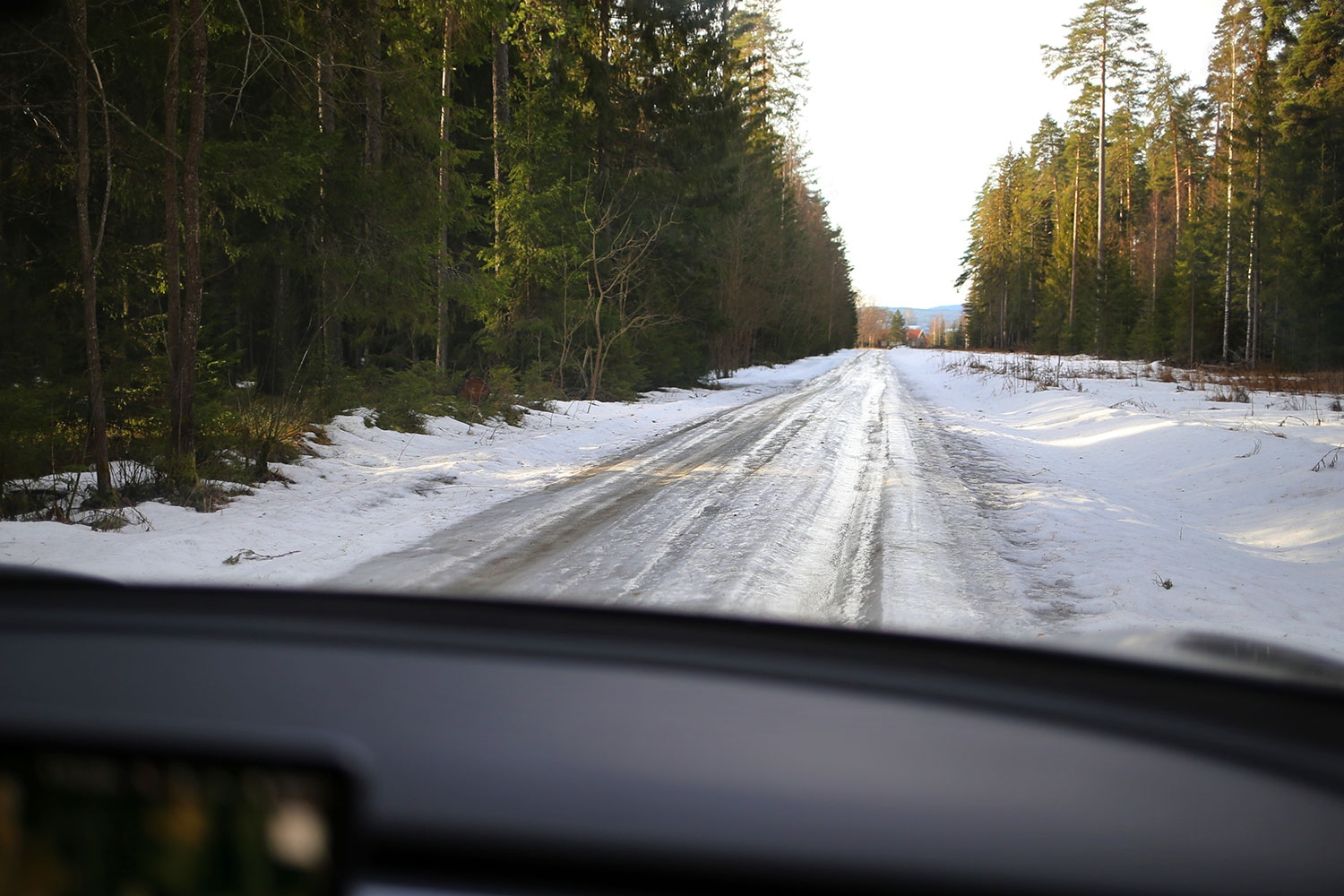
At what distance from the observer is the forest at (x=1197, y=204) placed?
31594 mm

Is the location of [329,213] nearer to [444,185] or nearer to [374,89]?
[374,89]

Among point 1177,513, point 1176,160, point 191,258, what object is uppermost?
point 1176,160

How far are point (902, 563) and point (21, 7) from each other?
654 cm

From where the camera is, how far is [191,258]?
939 cm

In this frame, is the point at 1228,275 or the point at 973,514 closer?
the point at 973,514

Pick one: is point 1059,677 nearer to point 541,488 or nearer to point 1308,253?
point 541,488

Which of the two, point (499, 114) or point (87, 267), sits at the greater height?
point (499, 114)

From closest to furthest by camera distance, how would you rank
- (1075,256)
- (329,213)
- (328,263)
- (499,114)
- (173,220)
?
(173,220) < (328,263) < (329,213) < (499,114) < (1075,256)

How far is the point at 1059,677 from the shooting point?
2.73ft

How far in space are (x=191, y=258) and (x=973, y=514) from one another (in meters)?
8.78

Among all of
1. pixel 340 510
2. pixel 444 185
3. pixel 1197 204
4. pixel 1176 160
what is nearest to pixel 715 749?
pixel 340 510

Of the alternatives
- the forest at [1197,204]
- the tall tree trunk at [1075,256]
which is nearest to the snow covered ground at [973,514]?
the forest at [1197,204]

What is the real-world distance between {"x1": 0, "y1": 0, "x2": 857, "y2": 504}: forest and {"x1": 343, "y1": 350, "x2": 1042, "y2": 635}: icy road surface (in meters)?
4.01

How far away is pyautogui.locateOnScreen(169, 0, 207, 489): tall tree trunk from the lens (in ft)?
30.3
